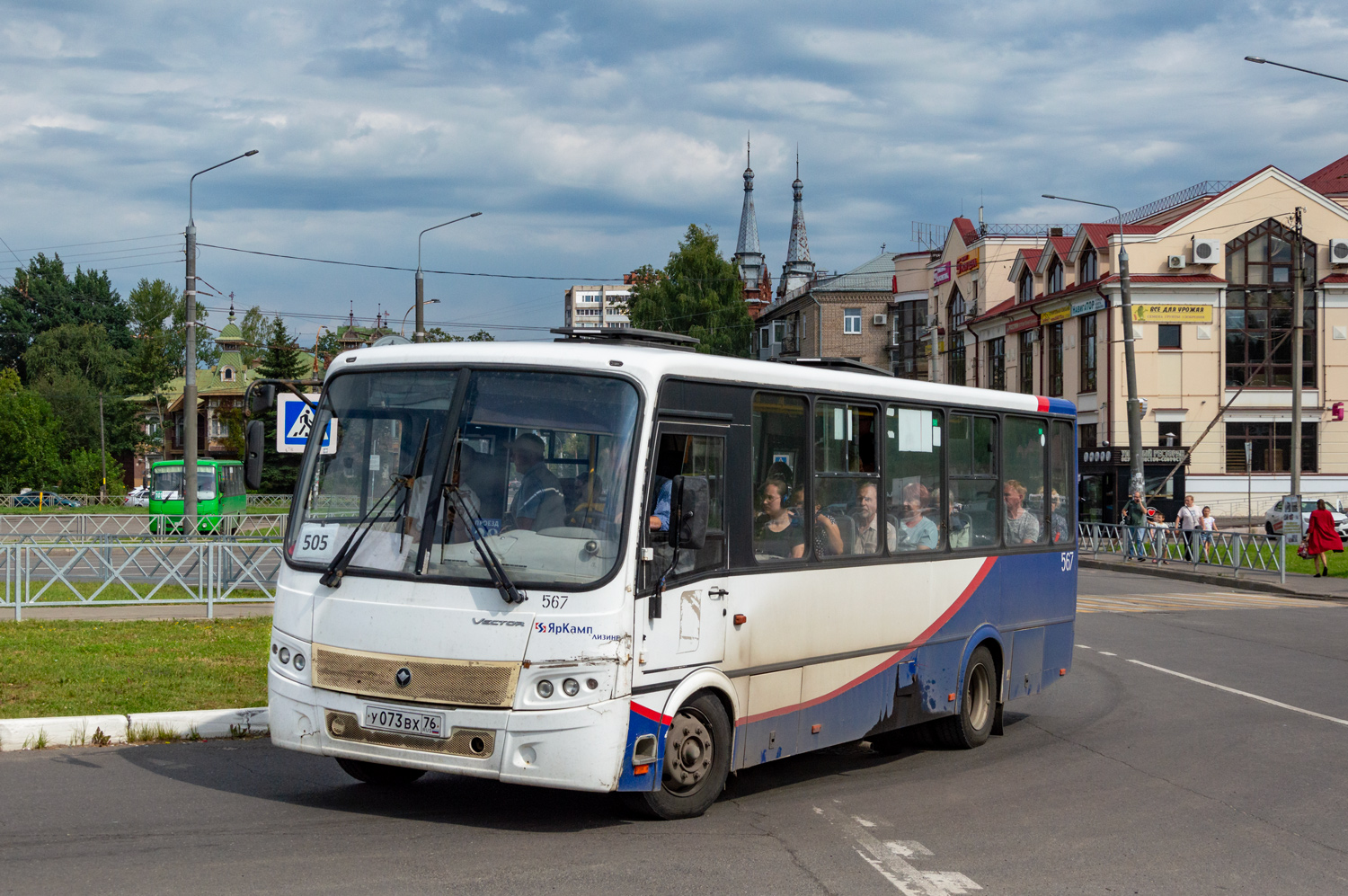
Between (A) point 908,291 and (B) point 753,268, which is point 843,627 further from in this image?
(B) point 753,268

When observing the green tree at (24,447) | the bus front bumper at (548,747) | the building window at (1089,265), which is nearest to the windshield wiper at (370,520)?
the bus front bumper at (548,747)

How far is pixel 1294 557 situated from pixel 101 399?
7618 centimetres

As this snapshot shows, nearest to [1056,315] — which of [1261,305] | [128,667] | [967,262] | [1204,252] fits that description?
[1204,252]

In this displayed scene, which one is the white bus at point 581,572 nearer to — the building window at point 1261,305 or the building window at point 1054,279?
the building window at point 1261,305

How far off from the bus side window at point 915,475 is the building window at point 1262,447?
44.5 metres

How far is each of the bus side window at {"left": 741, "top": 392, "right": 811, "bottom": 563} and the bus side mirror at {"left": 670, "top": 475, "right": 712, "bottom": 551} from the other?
95 centimetres

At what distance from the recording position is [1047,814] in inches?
299

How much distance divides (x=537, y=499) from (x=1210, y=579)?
2625 cm

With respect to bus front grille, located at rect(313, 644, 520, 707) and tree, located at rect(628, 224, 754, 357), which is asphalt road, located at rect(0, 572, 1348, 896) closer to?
bus front grille, located at rect(313, 644, 520, 707)

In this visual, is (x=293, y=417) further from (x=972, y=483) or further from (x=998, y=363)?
(x=998, y=363)

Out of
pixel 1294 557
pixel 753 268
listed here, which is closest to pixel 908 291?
pixel 1294 557

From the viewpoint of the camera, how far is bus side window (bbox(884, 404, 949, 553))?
29.8 feet

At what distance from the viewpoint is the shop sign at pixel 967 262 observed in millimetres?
63844

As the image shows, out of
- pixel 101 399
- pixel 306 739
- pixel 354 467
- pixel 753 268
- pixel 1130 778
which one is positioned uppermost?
pixel 753 268
